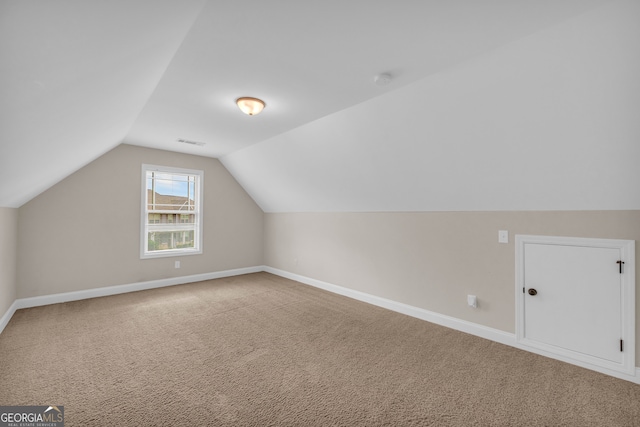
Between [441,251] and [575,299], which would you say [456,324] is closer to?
[441,251]

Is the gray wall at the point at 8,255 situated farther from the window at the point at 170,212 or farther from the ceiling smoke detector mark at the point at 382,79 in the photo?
the ceiling smoke detector mark at the point at 382,79

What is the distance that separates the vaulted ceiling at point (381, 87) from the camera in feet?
4.62

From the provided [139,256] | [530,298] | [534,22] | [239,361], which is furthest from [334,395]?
[139,256]

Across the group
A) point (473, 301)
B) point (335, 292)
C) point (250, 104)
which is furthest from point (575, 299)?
point (250, 104)

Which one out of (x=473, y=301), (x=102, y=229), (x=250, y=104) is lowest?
(x=473, y=301)

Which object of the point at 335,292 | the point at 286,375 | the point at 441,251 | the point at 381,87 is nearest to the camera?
the point at 286,375

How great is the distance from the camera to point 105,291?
179 inches

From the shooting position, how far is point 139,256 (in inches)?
193

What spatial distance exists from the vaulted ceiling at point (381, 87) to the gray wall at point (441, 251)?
0.19m

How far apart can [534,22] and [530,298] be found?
2393 mm

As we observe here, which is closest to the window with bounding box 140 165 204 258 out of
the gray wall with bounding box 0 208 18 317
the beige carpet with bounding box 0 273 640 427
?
the gray wall with bounding box 0 208 18 317

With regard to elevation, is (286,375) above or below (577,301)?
below

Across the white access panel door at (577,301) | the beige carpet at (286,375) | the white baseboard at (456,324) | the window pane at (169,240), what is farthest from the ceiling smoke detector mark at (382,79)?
the window pane at (169,240)

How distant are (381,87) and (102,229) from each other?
4.66m
